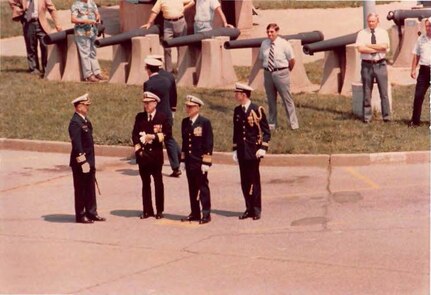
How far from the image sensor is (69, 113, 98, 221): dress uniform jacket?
18.0 metres

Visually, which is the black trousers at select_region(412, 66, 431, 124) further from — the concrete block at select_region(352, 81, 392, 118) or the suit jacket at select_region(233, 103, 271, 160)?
the suit jacket at select_region(233, 103, 271, 160)

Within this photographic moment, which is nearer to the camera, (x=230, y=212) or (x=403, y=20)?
(x=230, y=212)

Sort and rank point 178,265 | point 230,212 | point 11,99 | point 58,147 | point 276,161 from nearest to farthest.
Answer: point 178,265, point 230,212, point 276,161, point 58,147, point 11,99

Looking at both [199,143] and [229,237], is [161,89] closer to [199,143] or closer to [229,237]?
[199,143]

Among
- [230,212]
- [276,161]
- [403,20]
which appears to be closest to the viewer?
[230,212]

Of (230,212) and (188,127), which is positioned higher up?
(188,127)

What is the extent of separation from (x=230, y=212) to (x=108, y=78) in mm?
10767

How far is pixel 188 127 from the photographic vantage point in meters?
17.8

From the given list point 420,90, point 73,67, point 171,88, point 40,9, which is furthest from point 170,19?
point 171,88

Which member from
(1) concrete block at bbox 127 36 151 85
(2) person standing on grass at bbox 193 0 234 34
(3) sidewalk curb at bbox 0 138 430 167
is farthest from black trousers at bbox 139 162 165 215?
(2) person standing on grass at bbox 193 0 234 34

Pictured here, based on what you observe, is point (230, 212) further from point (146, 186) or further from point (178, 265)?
point (178, 265)

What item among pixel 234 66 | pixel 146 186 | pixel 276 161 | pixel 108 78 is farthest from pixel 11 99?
pixel 146 186

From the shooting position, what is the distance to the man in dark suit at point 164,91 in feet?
67.9

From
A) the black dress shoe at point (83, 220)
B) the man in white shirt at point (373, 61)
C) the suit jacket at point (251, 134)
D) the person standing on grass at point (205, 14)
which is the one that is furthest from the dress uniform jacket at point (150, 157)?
the person standing on grass at point (205, 14)
